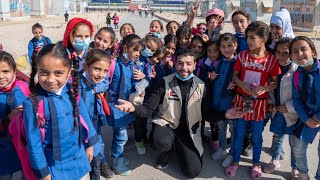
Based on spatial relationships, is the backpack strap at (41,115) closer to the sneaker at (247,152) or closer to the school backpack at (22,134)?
the school backpack at (22,134)

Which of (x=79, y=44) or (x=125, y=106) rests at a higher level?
(x=79, y=44)

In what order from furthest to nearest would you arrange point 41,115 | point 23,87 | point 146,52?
point 146,52
point 23,87
point 41,115

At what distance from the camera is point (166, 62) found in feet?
13.9

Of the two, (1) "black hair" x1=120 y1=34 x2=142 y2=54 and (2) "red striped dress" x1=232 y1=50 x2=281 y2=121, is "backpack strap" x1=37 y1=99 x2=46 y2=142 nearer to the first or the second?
(1) "black hair" x1=120 y1=34 x2=142 y2=54

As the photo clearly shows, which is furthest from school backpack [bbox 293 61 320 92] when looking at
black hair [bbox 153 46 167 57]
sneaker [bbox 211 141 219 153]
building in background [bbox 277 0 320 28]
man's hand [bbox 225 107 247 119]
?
building in background [bbox 277 0 320 28]

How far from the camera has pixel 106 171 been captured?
11.4ft

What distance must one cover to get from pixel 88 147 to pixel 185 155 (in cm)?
137

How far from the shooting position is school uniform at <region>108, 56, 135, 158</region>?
11.2ft

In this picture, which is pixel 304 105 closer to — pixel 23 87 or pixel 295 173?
pixel 295 173

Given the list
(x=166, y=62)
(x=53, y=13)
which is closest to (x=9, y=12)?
(x=53, y=13)

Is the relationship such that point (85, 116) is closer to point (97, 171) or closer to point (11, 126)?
point (11, 126)

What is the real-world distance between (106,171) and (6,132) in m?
1.30

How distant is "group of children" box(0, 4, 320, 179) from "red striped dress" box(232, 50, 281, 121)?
11 mm

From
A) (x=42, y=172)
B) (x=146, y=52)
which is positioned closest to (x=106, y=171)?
(x=42, y=172)
